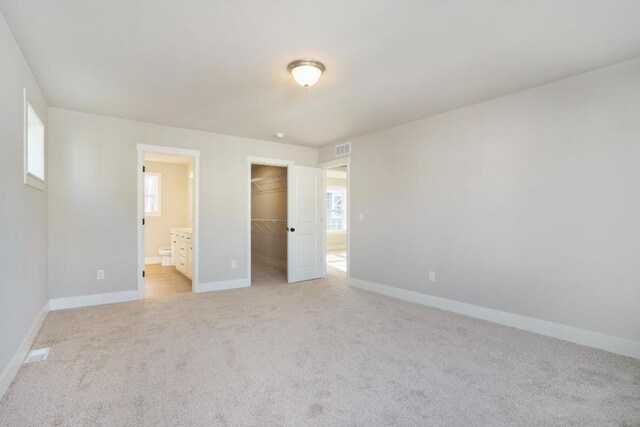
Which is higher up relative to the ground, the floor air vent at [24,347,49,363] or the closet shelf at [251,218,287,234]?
the closet shelf at [251,218,287,234]

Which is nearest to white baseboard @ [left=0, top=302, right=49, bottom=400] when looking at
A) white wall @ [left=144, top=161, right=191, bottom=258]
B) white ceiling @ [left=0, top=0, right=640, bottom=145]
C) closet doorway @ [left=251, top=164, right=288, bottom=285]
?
white ceiling @ [left=0, top=0, right=640, bottom=145]

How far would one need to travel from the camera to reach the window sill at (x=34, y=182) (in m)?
2.76

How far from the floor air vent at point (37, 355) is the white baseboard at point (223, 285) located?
215cm

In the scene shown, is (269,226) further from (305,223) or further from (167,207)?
(167,207)

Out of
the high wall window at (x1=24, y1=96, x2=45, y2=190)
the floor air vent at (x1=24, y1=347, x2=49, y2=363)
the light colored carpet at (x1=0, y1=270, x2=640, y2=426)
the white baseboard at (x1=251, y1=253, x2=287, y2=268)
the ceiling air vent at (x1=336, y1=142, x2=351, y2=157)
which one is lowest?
the light colored carpet at (x1=0, y1=270, x2=640, y2=426)

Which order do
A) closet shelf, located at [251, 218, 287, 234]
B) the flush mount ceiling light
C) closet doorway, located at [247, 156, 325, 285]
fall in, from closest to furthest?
→ the flush mount ceiling light → closet doorway, located at [247, 156, 325, 285] → closet shelf, located at [251, 218, 287, 234]

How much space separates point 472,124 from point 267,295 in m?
3.51

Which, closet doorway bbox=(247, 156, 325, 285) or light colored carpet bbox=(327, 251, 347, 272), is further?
light colored carpet bbox=(327, 251, 347, 272)

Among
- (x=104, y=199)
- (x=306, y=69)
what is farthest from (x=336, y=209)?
(x=306, y=69)

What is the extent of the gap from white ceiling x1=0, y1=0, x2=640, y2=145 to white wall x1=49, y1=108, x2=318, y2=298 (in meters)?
0.50

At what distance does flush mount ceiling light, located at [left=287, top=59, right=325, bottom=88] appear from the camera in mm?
2709

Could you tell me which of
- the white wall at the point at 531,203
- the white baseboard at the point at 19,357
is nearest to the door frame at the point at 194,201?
the white baseboard at the point at 19,357

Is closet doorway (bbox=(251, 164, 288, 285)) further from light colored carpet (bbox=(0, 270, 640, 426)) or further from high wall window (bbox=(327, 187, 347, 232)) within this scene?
light colored carpet (bbox=(0, 270, 640, 426))

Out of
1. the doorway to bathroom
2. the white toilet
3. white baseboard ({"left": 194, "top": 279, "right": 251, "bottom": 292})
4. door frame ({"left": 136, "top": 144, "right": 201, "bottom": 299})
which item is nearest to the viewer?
door frame ({"left": 136, "top": 144, "right": 201, "bottom": 299})
